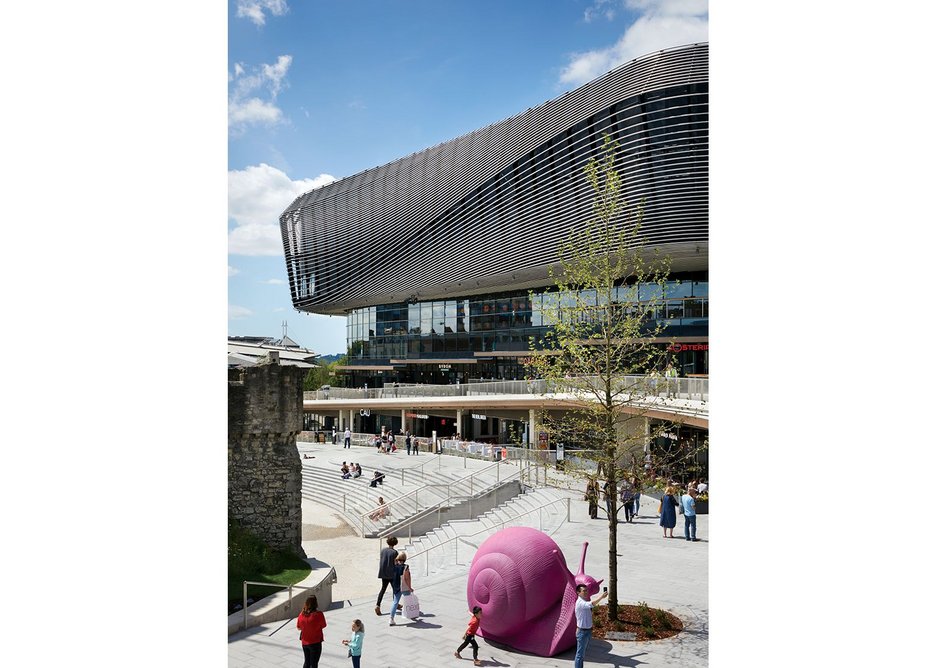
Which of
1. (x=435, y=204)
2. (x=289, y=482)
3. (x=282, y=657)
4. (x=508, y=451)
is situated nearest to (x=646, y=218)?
(x=508, y=451)

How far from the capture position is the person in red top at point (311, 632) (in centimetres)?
824

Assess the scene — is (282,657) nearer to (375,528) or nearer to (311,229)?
(375,528)

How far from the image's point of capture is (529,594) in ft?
29.5

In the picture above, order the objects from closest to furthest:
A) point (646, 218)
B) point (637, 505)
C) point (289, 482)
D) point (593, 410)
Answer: point (593, 410), point (289, 482), point (637, 505), point (646, 218)

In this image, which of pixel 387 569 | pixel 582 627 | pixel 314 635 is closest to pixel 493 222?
pixel 387 569

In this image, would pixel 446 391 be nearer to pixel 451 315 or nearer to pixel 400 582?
pixel 451 315

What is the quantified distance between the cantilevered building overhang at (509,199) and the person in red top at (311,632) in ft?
66.3

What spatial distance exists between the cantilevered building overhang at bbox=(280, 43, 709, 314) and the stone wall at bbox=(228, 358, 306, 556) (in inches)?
559

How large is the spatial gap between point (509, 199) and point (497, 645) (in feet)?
119

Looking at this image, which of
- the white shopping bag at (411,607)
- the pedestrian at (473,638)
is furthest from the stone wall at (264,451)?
the pedestrian at (473,638)

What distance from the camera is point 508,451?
2686 cm

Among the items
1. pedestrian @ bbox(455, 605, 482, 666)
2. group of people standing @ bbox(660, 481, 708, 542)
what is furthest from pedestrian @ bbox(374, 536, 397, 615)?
group of people standing @ bbox(660, 481, 708, 542)

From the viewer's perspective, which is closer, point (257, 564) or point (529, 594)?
point (529, 594)

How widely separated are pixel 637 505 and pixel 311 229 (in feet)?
163
